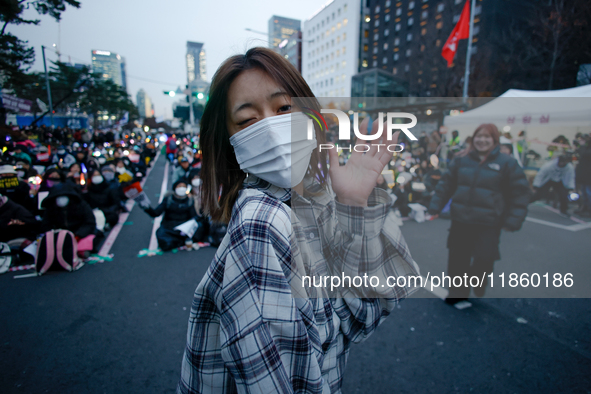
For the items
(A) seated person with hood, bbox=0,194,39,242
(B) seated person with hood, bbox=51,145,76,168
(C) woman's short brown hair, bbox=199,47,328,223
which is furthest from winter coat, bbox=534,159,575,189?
(B) seated person with hood, bbox=51,145,76,168

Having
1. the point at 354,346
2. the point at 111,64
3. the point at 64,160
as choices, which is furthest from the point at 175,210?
the point at 111,64

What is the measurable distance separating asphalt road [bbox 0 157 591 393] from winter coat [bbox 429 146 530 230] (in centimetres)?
55

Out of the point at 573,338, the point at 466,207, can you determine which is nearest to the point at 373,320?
the point at 466,207

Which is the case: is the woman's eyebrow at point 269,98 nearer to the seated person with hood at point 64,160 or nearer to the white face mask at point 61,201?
the white face mask at point 61,201

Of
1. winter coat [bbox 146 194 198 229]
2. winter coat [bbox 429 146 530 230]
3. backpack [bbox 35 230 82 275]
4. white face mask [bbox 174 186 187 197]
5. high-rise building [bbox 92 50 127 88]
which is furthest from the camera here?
high-rise building [bbox 92 50 127 88]

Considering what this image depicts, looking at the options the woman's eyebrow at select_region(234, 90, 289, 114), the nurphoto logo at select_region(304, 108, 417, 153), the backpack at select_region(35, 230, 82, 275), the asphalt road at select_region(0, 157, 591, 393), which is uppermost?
the woman's eyebrow at select_region(234, 90, 289, 114)

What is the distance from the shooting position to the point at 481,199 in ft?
10.3

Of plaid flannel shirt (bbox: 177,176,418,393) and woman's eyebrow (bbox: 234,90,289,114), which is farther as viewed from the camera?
woman's eyebrow (bbox: 234,90,289,114)

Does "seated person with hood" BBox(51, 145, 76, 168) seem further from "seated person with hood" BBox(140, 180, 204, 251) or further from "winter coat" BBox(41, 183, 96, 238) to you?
"seated person with hood" BBox(140, 180, 204, 251)

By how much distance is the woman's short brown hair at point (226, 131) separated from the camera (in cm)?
104

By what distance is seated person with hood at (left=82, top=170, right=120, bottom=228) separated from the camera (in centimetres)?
713

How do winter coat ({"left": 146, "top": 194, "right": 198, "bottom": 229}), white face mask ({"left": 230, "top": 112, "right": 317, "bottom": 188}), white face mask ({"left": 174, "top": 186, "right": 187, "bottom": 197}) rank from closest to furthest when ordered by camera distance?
white face mask ({"left": 230, "top": 112, "right": 317, "bottom": 188})
winter coat ({"left": 146, "top": 194, "right": 198, "bottom": 229})
white face mask ({"left": 174, "top": 186, "right": 187, "bottom": 197})

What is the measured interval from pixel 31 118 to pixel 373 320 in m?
39.6

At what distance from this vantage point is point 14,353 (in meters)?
2.94
